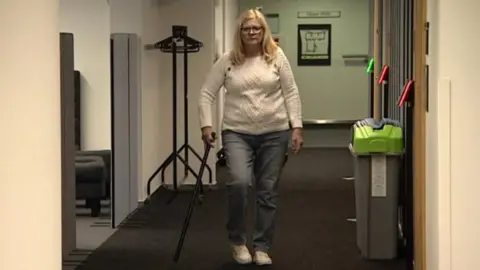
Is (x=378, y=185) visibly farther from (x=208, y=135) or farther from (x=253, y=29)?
(x=253, y=29)

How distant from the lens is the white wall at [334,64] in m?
12.2

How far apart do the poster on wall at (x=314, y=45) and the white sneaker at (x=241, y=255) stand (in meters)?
8.12

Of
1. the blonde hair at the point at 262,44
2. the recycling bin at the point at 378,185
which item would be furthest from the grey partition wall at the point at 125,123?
the recycling bin at the point at 378,185

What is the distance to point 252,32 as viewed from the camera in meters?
4.36

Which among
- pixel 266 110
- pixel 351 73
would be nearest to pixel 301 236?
pixel 266 110

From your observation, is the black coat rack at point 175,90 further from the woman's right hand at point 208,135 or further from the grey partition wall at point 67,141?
the woman's right hand at point 208,135

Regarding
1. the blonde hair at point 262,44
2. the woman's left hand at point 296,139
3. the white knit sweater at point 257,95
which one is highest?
the blonde hair at point 262,44

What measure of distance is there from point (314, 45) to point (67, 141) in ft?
26.2

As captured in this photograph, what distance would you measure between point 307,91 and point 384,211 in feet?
26.3
